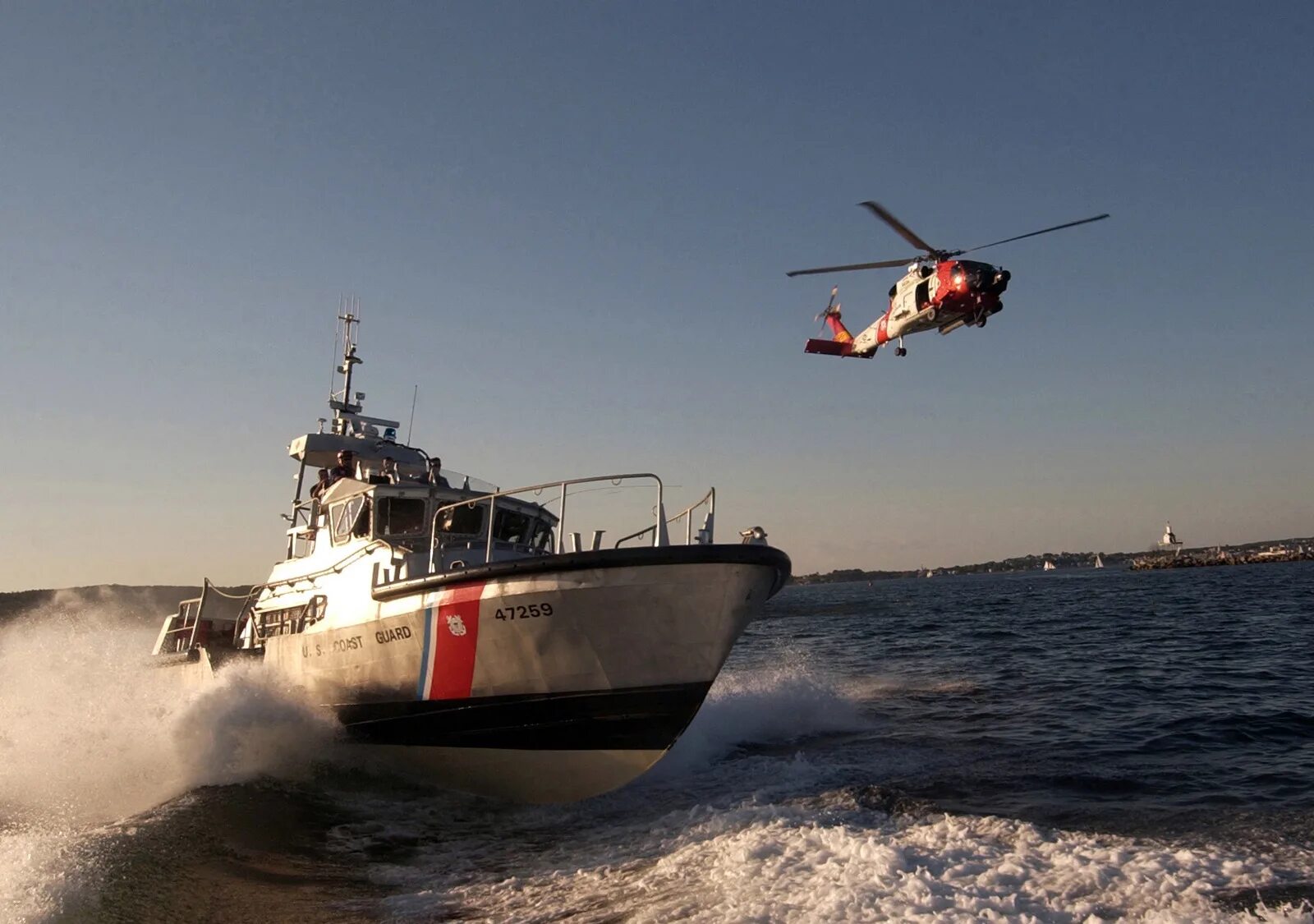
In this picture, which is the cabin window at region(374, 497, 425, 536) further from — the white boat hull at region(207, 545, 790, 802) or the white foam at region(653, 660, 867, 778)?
the white foam at region(653, 660, 867, 778)

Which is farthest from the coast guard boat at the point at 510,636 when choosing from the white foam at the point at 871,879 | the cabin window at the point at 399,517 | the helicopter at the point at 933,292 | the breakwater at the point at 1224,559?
the breakwater at the point at 1224,559

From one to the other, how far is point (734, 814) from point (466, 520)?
16.9 ft

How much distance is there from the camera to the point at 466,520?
36.0 feet

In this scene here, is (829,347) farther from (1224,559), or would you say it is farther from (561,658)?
(1224,559)

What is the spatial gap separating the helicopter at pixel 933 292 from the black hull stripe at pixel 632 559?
388 inches

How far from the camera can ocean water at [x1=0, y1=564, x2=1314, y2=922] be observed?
5.89 m

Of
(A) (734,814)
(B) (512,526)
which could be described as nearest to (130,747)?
(B) (512,526)

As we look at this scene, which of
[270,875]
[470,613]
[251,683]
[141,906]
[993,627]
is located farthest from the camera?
[993,627]

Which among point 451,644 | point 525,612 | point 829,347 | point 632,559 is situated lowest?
point 451,644

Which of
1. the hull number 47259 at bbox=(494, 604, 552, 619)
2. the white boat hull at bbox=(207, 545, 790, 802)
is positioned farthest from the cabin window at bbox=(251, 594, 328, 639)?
the hull number 47259 at bbox=(494, 604, 552, 619)

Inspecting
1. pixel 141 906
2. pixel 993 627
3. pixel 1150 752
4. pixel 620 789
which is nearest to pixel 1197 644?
pixel 993 627

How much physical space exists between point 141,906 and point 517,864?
9.32ft

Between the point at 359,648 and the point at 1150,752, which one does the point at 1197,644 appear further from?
the point at 359,648

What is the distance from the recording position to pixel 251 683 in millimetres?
10883
